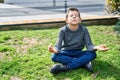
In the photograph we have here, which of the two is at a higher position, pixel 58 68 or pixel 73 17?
pixel 73 17

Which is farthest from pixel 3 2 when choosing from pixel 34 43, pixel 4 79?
pixel 4 79

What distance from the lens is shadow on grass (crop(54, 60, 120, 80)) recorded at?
5.03 metres

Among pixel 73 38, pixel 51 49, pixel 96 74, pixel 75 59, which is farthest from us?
pixel 73 38

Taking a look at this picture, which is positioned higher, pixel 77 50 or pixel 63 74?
pixel 77 50

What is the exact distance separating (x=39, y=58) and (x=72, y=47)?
0.81m

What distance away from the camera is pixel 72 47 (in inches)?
215

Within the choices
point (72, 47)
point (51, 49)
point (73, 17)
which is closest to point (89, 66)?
point (72, 47)

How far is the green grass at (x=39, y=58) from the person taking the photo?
515 centimetres

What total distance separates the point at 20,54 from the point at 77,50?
134cm

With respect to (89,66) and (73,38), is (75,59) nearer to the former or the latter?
(89,66)

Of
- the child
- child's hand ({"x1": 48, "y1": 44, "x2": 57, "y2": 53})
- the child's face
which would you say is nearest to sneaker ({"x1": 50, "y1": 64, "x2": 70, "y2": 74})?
the child

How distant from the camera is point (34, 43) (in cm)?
692

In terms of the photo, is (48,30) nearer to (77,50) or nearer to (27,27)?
(27,27)

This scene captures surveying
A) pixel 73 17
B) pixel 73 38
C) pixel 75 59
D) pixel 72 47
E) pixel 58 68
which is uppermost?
pixel 73 17
